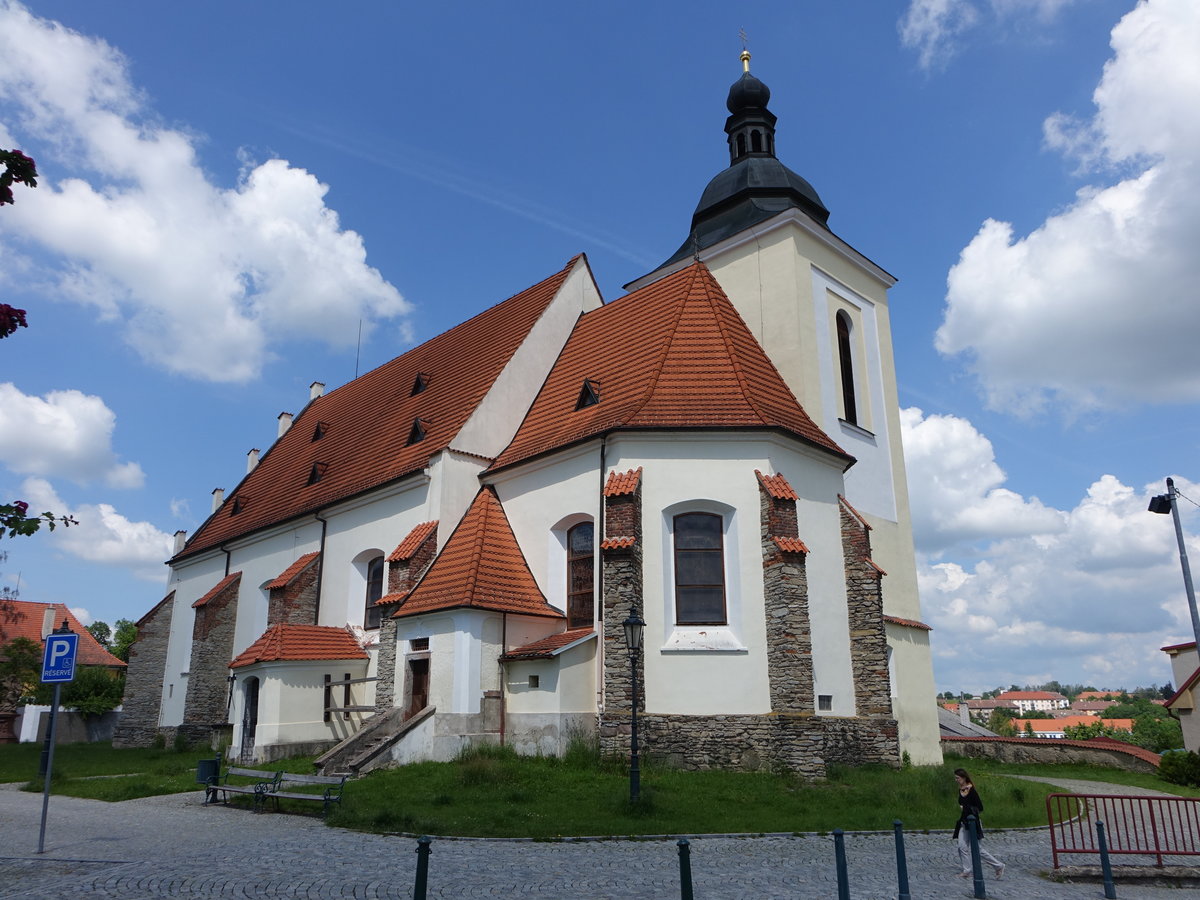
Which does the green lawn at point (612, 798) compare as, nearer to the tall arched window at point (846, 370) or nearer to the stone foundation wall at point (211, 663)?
the stone foundation wall at point (211, 663)

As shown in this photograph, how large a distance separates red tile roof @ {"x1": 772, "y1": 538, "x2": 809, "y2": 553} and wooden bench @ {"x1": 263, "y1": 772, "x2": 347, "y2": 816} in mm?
8712

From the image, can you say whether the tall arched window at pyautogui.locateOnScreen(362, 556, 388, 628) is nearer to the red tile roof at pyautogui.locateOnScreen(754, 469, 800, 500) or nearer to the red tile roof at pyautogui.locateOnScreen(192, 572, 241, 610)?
the red tile roof at pyautogui.locateOnScreen(192, 572, 241, 610)

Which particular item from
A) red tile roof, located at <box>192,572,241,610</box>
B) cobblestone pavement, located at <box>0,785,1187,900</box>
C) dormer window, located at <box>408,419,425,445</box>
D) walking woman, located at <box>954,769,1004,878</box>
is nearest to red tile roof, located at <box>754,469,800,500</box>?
cobblestone pavement, located at <box>0,785,1187,900</box>

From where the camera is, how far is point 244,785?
15570mm

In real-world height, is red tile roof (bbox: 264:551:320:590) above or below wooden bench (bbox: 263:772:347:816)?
above

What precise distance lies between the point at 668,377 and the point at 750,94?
44.9 ft

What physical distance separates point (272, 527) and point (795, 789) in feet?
61.8

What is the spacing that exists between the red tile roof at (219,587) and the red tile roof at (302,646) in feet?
20.3

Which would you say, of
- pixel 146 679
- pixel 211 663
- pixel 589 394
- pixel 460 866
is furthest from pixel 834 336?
pixel 146 679

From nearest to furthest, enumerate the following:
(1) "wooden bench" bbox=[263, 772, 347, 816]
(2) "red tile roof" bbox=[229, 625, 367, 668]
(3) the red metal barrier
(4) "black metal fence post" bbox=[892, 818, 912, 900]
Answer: (4) "black metal fence post" bbox=[892, 818, 912, 900]
(3) the red metal barrier
(1) "wooden bench" bbox=[263, 772, 347, 816]
(2) "red tile roof" bbox=[229, 625, 367, 668]

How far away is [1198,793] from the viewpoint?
2066 centimetres

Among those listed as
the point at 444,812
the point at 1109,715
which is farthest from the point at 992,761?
the point at 1109,715

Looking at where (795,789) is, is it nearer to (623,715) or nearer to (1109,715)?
(623,715)

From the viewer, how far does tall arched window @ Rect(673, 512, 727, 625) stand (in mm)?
17359
